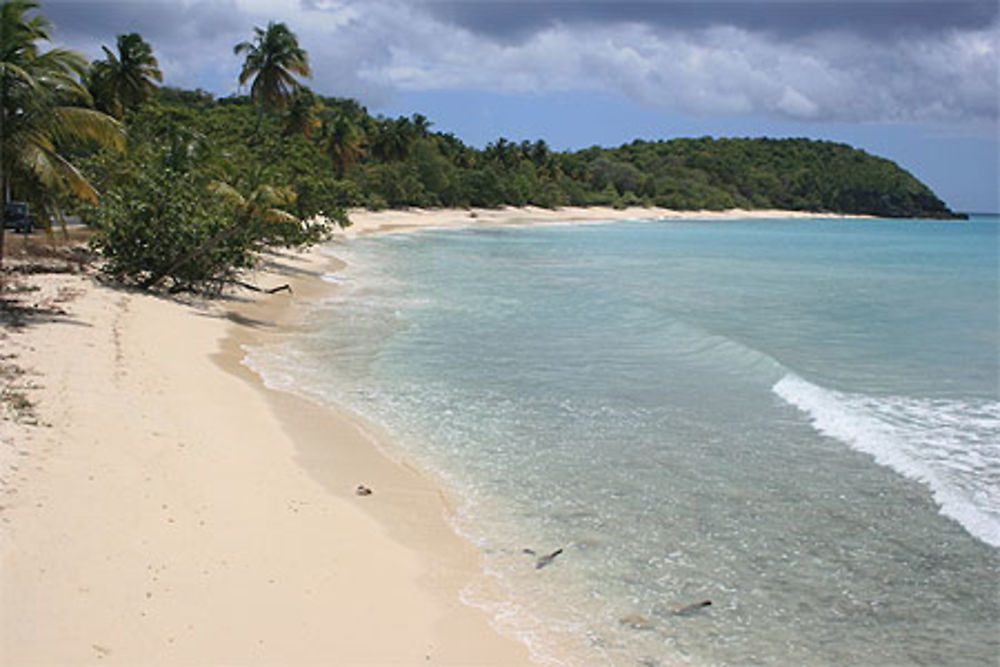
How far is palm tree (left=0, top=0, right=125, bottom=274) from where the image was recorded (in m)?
12.4

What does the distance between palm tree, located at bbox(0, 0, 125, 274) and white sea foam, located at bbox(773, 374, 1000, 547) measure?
11.3 m

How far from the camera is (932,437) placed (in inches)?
463

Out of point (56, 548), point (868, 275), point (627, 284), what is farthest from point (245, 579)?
point (868, 275)

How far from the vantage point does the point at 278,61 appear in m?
51.1

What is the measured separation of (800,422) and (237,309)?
1318 cm

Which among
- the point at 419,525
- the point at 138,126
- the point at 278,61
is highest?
the point at 278,61

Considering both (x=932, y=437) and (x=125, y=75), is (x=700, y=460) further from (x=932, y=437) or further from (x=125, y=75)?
(x=125, y=75)

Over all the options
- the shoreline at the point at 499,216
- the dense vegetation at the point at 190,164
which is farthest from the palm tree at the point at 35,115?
the shoreline at the point at 499,216

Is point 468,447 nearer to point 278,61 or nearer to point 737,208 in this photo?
point 278,61

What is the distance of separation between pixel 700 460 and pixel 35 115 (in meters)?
10.4

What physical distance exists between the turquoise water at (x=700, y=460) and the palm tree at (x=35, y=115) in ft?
14.0

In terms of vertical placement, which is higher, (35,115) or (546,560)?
(35,115)

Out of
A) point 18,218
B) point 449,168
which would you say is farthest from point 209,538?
point 449,168

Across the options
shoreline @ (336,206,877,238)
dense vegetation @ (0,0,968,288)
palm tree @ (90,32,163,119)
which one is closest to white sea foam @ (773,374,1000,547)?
dense vegetation @ (0,0,968,288)
